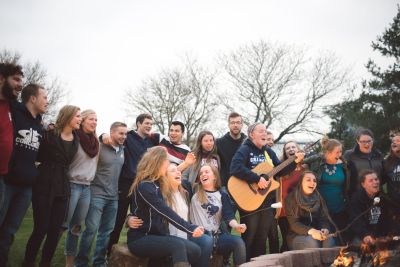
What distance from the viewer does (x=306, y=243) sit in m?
4.77

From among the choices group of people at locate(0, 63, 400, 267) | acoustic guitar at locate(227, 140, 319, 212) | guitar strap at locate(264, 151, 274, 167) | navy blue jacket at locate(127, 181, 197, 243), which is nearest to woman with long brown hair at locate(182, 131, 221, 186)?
group of people at locate(0, 63, 400, 267)

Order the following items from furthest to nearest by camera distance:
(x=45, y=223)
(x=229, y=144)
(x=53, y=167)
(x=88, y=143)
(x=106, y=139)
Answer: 1. (x=229, y=144)
2. (x=106, y=139)
3. (x=88, y=143)
4. (x=53, y=167)
5. (x=45, y=223)

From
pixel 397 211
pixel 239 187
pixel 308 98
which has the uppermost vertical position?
pixel 308 98

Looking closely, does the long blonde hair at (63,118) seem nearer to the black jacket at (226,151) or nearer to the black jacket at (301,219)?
the black jacket at (226,151)

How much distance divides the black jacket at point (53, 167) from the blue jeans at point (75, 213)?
0.26m

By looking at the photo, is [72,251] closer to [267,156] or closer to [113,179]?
[113,179]

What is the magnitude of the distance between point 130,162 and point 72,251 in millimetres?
1436

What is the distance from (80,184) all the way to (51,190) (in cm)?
52

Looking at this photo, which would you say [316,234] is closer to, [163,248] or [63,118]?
[163,248]

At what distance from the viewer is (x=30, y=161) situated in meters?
3.70

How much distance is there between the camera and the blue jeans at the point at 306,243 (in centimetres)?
476

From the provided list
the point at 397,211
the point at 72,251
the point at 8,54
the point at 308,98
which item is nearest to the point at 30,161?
the point at 72,251

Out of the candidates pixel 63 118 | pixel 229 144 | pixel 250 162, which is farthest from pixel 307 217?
pixel 63 118

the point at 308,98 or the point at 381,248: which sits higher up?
the point at 308,98
